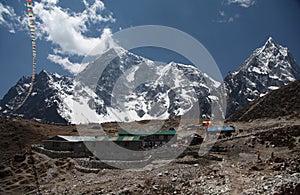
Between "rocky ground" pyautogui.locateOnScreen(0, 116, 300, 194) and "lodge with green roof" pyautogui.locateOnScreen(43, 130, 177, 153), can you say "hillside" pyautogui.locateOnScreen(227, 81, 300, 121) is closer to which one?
"rocky ground" pyautogui.locateOnScreen(0, 116, 300, 194)

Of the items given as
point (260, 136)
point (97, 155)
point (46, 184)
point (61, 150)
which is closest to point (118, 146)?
point (97, 155)

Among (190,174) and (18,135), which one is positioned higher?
(18,135)

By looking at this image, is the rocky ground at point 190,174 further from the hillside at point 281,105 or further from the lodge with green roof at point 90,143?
the hillside at point 281,105

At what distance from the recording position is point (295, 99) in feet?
326

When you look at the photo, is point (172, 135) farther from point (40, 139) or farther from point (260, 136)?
point (40, 139)

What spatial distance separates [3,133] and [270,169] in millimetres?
94420

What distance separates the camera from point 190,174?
33781 millimetres

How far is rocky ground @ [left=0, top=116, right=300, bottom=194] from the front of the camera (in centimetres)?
2767

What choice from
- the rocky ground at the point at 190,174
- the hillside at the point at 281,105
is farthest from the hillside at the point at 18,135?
the hillside at the point at 281,105

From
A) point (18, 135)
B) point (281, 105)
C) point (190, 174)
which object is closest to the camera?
point (190, 174)

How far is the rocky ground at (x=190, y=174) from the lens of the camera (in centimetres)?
2767

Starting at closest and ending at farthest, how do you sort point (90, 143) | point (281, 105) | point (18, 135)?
point (90, 143)
point (281, 105)
point (18, 135)

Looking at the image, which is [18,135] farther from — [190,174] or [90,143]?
[190,174]

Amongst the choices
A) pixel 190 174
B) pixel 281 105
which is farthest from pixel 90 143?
pixel 281 105
